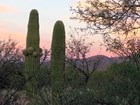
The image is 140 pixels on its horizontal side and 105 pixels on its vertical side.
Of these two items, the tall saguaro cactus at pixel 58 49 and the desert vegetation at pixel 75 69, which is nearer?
the desert vegetation at pixel 75 69

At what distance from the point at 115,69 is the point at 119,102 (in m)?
1.24

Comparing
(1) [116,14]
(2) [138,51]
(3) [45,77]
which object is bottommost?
(3) [45,77]

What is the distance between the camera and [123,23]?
1789cm

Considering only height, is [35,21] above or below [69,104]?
above

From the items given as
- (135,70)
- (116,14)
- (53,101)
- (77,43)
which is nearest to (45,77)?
(116,14)

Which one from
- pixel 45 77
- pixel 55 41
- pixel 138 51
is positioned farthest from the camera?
pixel 55 41

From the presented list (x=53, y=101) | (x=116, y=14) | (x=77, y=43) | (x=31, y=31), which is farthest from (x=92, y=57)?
(x=53, y=101)

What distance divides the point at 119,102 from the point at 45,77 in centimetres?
1435

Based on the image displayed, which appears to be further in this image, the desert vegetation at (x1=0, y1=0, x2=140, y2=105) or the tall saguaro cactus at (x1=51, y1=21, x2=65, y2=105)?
the tall saguaro cactus at (x1=51, y1=21, x2=65, y2=105)

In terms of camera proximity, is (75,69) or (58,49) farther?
(58,49)

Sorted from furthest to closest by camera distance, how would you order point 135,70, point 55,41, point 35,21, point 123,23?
point 35,21 < point 55,41 < point 123,23 < point 135,70

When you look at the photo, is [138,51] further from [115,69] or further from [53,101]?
[53,101]

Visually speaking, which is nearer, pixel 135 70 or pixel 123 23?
pixel 135 70

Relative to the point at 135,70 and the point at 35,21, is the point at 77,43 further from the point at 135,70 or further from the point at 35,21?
the point at 135,70
